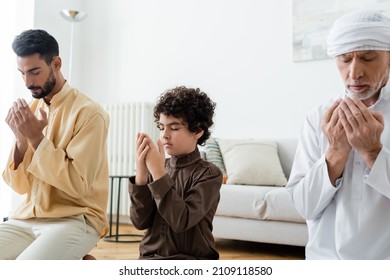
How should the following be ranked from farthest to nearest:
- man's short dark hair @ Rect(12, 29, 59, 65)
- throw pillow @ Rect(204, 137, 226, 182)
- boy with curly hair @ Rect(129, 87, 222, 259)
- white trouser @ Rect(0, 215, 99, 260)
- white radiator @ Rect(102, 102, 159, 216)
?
1. white radiator @ Rect(102, 102, 159, 216)
2. throw pillow @ Rect(204, 137, 226, 182)
3. man's short dark hair @ Rect(12, 29, 59, 65)
4. white trouser @ Rect(0, 215, 99, 260)
5. boy with curly hair @ Rect(129, 87, 222, 259)

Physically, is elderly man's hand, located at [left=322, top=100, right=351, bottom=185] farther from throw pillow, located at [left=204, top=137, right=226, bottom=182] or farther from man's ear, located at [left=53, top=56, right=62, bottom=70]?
throw pillow, located at [left=204, top=137, right=226, bottom=182]

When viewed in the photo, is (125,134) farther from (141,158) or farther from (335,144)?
(335,144)

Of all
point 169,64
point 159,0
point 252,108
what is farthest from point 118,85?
point 252,108

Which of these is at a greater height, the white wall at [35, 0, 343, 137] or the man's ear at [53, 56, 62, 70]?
the white wall at [35, 0, 343, 137]

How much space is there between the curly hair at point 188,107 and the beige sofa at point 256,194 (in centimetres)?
159

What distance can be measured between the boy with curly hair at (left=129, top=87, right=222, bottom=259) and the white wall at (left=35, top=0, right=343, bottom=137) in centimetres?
254

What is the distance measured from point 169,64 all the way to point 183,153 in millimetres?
3160

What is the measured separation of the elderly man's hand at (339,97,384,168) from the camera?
Answer: 42.2 inches

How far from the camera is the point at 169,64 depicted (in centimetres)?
445

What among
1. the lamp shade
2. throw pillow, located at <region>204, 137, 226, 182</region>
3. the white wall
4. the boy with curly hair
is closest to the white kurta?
the boy with curly hair

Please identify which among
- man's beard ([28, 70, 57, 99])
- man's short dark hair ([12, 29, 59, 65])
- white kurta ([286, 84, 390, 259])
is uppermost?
man's short dark hair ([12, 29, 59, 65])

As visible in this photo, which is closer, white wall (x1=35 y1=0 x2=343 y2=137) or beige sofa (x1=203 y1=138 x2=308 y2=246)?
beige sofa (x1=203 y1=138 x2=308 y2=246)

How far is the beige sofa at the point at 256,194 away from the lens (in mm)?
2881
